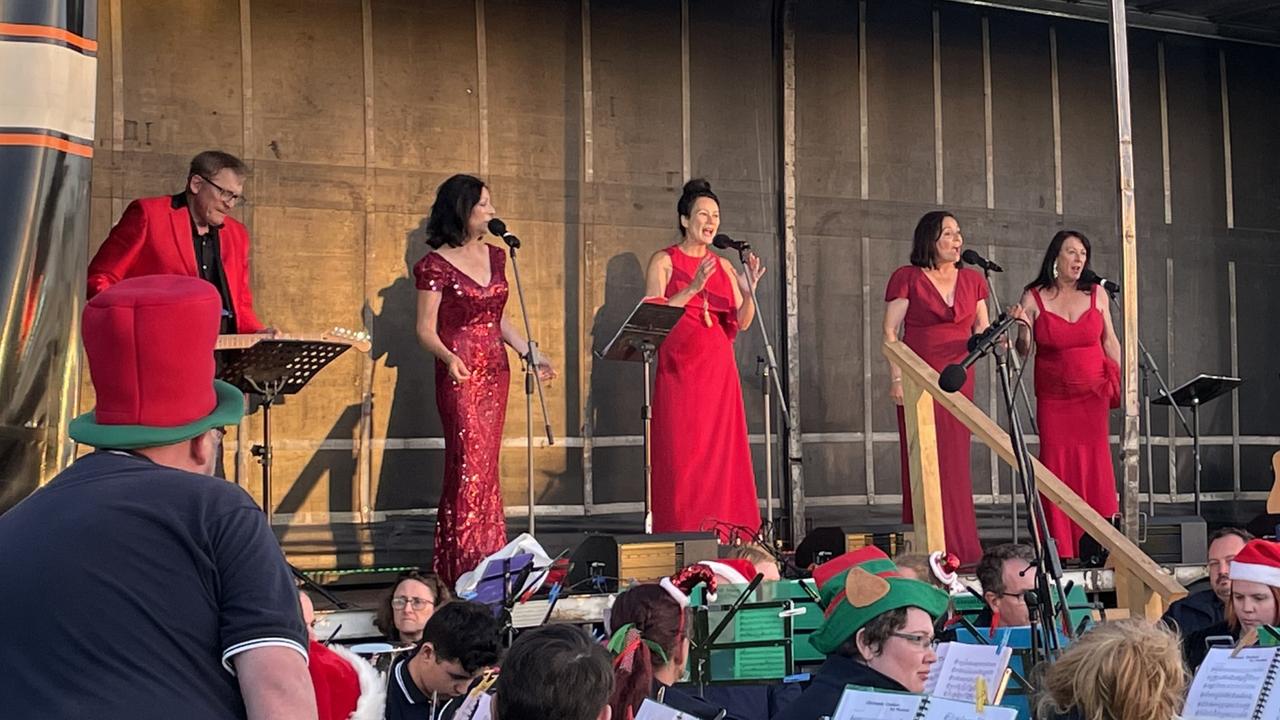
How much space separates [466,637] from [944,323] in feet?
18.0

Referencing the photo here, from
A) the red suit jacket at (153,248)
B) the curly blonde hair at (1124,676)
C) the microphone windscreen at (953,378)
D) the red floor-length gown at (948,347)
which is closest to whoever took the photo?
the curly blonde hair at (1124,676)

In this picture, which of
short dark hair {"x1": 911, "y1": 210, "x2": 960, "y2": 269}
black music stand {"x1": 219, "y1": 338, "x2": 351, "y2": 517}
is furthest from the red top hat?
short dark hair {"x1": 911, "y1": 210, "x2": 960, "y2": 269}

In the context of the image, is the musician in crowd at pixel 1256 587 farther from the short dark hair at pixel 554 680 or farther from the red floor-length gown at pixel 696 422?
the red floor-length gown at pixel 696 422

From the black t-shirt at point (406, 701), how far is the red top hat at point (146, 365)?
8.93 ft

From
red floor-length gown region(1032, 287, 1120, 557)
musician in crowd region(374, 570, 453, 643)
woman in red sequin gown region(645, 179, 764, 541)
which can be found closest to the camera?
musician in crowd region(374, 570, 453, 643)

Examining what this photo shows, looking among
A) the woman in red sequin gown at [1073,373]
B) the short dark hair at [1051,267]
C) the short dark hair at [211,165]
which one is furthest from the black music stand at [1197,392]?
Result: the short dark hair at [211,165]

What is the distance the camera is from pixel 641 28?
1130 cm

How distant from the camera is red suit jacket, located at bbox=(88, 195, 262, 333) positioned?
734 cm

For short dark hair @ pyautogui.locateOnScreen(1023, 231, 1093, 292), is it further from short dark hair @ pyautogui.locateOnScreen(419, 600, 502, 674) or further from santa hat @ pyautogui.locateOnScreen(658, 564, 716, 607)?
short dark hair @ pyautogui.locateOnScreen(419, 600, 502, 674)

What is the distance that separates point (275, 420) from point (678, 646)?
19.4ft

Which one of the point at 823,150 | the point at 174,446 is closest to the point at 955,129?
the point at 823,150

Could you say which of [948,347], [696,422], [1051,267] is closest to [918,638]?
[696,422]

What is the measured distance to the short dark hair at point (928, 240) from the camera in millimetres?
9734

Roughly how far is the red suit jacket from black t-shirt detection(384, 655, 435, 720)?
2943 millimetres
